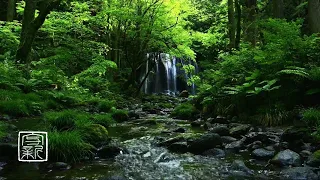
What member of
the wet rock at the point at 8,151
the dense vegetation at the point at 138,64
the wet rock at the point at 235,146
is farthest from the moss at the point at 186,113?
the wet rock at the point at 8,151

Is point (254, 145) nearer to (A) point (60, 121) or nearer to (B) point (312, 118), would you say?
(B) point (312, 118)

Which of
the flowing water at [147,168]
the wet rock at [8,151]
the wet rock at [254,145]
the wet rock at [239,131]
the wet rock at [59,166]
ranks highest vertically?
the wet rock at [8,151]

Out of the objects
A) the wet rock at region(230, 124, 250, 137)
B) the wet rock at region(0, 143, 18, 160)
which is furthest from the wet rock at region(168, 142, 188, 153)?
the wet rock at region(0, 143, 18, 160)

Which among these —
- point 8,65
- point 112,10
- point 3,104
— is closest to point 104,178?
point 3,104

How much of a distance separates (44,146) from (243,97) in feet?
22.1

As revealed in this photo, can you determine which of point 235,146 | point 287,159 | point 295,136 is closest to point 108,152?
point 235,146

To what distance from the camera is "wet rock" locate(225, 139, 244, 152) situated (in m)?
6.37

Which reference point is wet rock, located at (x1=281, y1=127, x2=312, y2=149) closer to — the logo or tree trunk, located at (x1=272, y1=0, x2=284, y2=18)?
the logo

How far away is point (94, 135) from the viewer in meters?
6.27

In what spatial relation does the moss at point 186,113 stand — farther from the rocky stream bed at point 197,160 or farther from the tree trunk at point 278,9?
the tree trunk at point 278,9

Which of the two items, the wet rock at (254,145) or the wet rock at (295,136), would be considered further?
the wet rock at (254,145)

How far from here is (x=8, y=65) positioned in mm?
10695

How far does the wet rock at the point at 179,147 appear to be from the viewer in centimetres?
631

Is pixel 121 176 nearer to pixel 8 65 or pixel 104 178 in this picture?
pixel 104 178
